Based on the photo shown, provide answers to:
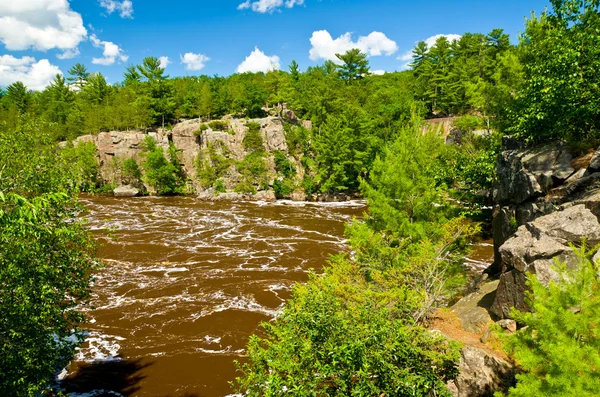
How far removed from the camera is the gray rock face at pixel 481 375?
1123 centimetres

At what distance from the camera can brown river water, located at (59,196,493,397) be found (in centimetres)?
1723

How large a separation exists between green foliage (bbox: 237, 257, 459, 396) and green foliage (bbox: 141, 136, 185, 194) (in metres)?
64.3

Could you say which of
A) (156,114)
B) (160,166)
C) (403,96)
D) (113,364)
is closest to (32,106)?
(156,114)

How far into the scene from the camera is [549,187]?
17.4 metres

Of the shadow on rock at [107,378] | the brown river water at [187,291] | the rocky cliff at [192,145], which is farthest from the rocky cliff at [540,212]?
the rocky cliff at [192,145]

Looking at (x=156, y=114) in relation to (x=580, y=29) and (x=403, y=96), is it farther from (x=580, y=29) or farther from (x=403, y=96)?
(x=580, y=29)

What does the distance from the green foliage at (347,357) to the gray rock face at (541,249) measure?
204 inches

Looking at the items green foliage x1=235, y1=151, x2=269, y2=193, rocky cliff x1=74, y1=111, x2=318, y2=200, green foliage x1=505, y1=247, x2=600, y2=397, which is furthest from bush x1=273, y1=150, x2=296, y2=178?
green foliage x1=505, y1=247, x2=600, y2=397

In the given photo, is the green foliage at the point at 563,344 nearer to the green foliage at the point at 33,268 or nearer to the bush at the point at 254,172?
the green foliage at the point at 33,268

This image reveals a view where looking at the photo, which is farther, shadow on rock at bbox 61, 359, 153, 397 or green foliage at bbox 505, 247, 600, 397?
shadow on rock at bbox 61, 359, 153, 397

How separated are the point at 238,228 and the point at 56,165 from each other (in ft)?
103

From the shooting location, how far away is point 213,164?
71.1 m

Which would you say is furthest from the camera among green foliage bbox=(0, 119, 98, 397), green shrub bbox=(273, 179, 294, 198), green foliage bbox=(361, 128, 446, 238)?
green shrub bbox=(273, 179, 294, 198)

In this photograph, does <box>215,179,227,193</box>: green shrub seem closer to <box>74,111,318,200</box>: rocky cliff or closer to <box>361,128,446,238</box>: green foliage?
<box>74,111,318,200</box>: rocky cliff
